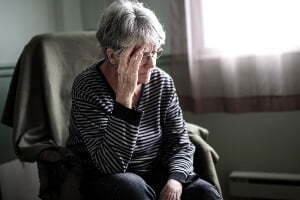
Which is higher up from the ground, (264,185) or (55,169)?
(55,169)

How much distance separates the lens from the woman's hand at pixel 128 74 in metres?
1.13

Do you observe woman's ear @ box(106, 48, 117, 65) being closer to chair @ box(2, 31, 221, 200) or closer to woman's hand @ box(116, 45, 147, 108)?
woman's hand @ box(116, 45, 147, 108)

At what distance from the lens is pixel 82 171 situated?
1.20m

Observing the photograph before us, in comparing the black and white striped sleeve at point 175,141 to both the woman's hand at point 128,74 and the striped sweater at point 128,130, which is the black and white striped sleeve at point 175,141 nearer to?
the striped sweater at point 128,130

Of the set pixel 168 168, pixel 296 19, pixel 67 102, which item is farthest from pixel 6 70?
pixel 296 19

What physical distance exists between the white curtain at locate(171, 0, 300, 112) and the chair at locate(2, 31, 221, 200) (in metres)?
0.42

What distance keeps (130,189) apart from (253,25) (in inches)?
44.1

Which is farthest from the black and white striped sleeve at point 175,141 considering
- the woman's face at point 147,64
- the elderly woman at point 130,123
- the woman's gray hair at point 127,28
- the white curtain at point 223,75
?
the white curtain at point 223,75

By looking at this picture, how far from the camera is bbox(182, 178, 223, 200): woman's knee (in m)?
1.14

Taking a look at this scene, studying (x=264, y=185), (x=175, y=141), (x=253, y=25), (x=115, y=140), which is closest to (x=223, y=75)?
(x=253, y=25)

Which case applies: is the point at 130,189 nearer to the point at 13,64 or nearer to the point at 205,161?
the point at 205,161

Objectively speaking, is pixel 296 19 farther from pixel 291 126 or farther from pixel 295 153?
pixel 295 153

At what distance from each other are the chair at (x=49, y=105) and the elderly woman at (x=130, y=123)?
0.30 feet

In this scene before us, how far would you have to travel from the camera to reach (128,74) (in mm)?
1137
